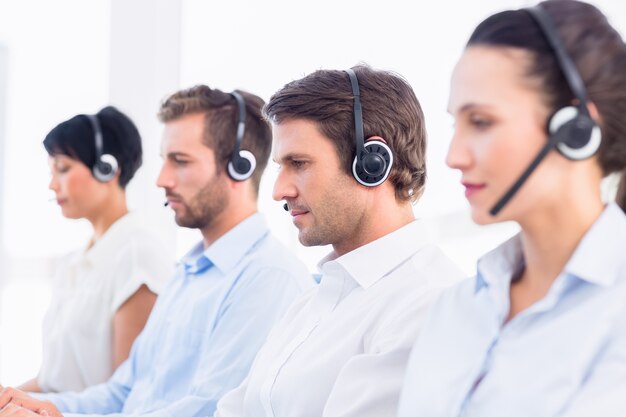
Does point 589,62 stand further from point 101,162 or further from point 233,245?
point 101,162

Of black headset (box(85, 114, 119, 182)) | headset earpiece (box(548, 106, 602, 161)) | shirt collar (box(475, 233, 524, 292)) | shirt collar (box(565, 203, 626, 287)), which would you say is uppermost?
headset earpiece (box(548, 106, 602, 161))

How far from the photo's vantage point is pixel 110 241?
2934 millimetres

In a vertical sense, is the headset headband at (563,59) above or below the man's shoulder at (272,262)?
above

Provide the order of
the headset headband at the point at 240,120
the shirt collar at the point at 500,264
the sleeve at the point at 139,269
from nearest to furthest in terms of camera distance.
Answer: the shirt collar at the point at 500,264, the headset headband at the point at 240,120, the sleeve at the point at 139,269

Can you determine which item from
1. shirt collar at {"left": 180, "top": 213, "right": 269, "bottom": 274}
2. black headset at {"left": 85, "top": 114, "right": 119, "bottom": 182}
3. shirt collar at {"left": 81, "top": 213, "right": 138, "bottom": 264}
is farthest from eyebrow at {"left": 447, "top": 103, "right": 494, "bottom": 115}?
black headset at {"left": 85, "top": 114, "right": 119, "bottom": 182}

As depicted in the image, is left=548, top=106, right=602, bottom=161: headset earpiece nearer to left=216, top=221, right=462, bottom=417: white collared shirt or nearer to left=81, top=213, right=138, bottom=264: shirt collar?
left=216, top=221, right=462, bottom=417: white collared shirt

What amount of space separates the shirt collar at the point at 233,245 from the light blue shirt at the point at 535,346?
108cm

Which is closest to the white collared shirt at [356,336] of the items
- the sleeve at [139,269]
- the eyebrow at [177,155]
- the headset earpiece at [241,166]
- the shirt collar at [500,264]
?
the shirt collar at [500,264]

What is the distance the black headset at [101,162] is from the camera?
3031 millimetres

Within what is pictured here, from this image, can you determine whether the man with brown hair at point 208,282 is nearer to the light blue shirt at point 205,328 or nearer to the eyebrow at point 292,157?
the light blue shirt at point 205,328

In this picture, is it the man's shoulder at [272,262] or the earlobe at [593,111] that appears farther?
the man's shoulder at [272,262]

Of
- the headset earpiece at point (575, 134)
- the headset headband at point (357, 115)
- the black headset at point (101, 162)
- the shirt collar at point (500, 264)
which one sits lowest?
the black headset at point (101, 162)

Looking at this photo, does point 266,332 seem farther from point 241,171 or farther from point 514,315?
point 514,315

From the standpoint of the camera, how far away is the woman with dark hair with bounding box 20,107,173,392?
9.16 feet
